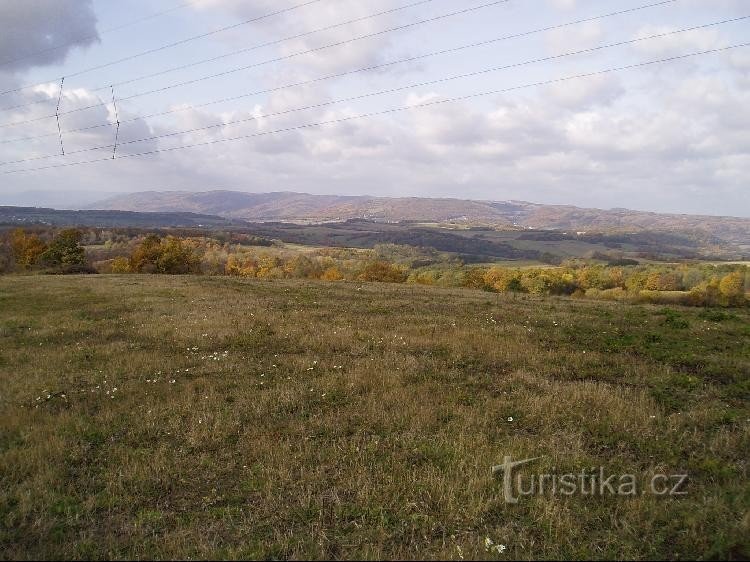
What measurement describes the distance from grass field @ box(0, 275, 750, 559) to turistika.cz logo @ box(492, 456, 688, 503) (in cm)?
17

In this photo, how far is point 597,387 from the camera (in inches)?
431

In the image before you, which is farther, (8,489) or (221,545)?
(8,489)

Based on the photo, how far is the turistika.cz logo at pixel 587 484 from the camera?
21.4 feet

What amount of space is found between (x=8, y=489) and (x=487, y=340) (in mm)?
13244

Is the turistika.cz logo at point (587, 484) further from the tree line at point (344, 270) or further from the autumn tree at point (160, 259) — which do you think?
the autumn tree at point (160, 259)

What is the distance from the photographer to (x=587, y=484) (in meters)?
6.79

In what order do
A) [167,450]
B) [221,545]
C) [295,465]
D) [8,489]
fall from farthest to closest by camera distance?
[167,450] → [295,465] → [8,489] → [221,545]

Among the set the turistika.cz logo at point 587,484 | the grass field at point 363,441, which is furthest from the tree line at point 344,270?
the turistika.cz logo at point 587,484

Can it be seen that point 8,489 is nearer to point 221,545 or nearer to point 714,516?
point 221,545

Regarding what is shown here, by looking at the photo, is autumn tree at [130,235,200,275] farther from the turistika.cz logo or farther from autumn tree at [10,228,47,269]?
the turistika.cz logo

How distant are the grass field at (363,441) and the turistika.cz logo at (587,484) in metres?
0.17

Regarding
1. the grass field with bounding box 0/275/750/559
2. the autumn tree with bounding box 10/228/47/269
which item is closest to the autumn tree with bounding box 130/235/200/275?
the autumn tree with bounding box 10/228/47/269

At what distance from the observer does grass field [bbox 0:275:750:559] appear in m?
5.64

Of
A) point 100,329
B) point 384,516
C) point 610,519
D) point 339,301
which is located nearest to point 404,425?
point 384,516
